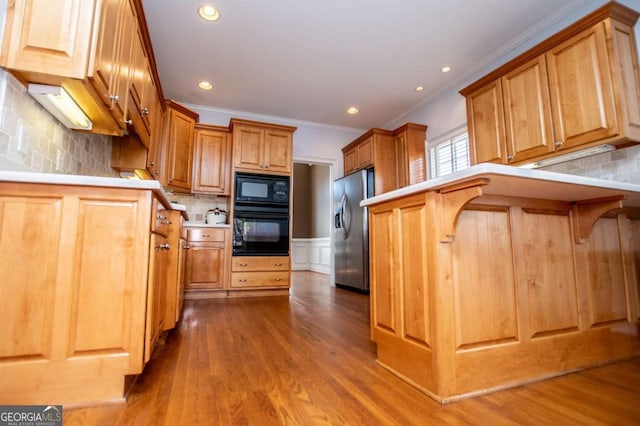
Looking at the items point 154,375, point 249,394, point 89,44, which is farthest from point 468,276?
point 89,44

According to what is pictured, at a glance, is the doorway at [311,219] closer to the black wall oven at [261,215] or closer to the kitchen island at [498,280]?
the black wall oven at [261,215]


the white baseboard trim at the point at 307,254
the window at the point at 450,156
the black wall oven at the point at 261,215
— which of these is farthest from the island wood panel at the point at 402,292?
the white baseboard trim at the point at 307,254

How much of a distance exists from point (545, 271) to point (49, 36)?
2.57m

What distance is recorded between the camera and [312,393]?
1.32m

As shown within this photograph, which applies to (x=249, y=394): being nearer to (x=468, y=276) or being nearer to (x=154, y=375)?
(x=154, y=375)

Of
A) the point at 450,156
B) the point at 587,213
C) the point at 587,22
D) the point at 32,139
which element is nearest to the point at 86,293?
the point at 32,139

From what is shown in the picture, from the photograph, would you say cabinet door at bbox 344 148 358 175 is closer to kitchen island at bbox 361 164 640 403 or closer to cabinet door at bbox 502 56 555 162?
cabinet door at bbox 502 56 555 162

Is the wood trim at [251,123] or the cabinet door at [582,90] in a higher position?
the wood trim at [251,123]

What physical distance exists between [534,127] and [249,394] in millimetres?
2603

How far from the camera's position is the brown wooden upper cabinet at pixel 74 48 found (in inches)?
50.9

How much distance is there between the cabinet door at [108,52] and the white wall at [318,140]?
9.92 feet

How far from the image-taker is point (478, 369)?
130cm

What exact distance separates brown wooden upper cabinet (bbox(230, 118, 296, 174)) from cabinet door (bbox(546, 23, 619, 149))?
296 cm

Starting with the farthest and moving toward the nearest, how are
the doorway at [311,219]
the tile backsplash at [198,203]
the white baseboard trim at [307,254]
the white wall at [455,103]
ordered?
the white baseboard trim at [307,254]
the doorway at [311,219]
the tile backsplash at [198,203]
the white wall at [455,103]
